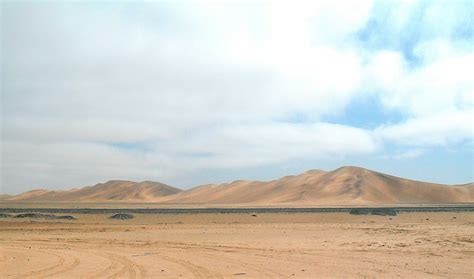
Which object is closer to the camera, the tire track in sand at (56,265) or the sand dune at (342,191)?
the tire track in sand at (56,265)

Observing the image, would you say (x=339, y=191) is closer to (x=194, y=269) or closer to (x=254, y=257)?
(x=254, y=257)

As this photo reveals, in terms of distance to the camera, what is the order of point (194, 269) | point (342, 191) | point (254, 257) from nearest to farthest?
1. point (194, 269)
2. point (254, 257)
3. point (342, 191)

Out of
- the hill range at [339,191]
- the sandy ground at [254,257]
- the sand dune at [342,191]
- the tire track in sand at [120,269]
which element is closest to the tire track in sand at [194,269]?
the sandy ground at [254,257]

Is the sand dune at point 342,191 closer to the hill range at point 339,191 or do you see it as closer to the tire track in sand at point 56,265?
the hill range at point 339,191

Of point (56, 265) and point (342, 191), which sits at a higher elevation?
point (342, 191)

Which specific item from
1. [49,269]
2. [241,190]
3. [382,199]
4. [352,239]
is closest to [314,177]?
[241,190]

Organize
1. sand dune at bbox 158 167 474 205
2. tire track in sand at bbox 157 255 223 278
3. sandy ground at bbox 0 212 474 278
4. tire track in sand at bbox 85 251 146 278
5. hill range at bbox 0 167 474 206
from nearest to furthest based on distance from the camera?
tire track in sand at bbox 157 255 223 278 < tire track in sand at bbox 85 251 146 278 < sandy ground at bbox 0 212 474 278 < hill range at bbox 0 167 474 206 < sand dune at bbox 158 167 474 205

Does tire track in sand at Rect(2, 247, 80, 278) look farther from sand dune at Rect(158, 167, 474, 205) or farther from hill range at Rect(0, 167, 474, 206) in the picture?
sand dune at Rect(158, 167, 474, 205)

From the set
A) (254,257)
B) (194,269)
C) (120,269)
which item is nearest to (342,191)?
(254,257)

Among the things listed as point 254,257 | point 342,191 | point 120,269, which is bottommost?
point 120,269

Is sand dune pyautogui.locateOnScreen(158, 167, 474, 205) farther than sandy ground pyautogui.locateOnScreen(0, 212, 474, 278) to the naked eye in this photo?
Yes

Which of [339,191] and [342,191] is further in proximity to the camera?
[339,191]

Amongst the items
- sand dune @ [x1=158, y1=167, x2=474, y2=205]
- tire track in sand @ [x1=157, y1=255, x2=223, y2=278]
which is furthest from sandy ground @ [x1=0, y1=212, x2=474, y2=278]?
sand dune @ [x1=158, y1=167, x2=474, y2=205]

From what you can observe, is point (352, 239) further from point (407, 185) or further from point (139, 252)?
point (407, 185)
